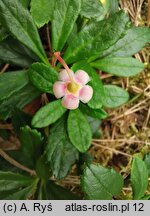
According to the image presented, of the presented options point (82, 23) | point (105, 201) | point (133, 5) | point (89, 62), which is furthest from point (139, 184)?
point (133, 5)

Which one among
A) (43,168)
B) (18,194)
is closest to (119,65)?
(43,168)

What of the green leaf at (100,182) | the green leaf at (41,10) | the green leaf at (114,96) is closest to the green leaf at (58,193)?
the green leaf at (100,182)

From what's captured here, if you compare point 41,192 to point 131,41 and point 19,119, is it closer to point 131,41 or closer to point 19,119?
point 19,119

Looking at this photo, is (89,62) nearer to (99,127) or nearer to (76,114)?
(76,114)

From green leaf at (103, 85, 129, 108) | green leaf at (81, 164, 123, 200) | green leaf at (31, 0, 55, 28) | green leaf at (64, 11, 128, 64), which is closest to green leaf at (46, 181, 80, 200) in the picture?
green leaf at (81, 164, 123, 200)

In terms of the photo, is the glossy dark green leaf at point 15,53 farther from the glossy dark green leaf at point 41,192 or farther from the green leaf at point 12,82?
the glossy dark green leaf at point 41,192

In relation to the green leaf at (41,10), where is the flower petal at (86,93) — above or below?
below

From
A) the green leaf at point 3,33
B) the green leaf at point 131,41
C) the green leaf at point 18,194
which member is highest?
the green leaf at point 3,33
